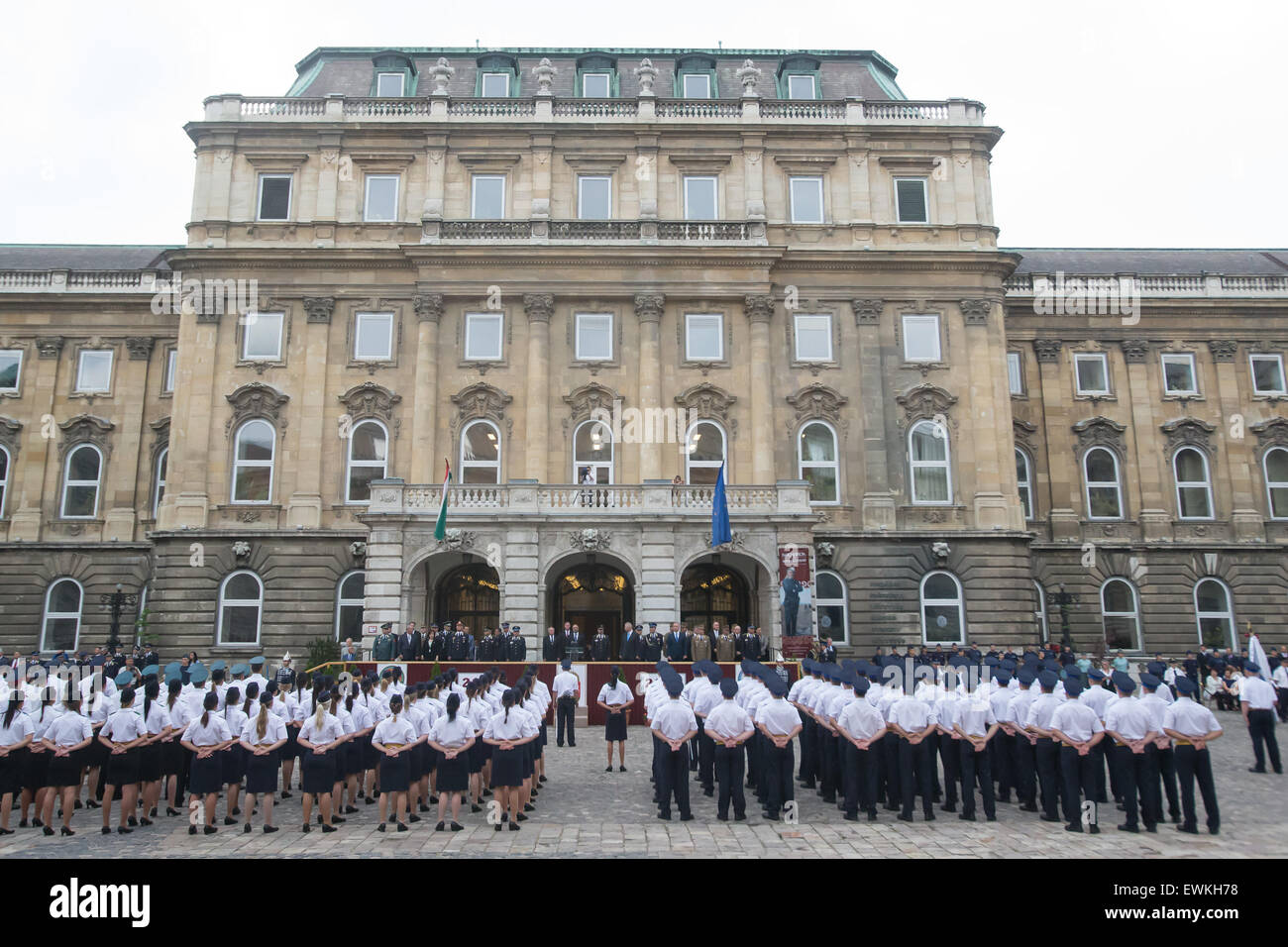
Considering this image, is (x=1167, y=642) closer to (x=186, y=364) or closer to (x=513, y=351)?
(x=513, y=351)

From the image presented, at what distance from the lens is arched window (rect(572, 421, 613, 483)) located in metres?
33.1

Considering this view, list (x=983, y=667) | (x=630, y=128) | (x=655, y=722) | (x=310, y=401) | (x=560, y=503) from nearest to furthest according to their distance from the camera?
(x=655, y=722) → (x=983, y=667) → (x=560, y=503) → (x=310, y=401) → (x=630, y=128)

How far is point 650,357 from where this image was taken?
1320 inches

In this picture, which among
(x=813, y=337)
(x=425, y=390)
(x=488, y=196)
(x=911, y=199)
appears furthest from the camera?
(x=911, y=199)

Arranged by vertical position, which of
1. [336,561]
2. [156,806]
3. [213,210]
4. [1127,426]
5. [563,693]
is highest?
[213,210]

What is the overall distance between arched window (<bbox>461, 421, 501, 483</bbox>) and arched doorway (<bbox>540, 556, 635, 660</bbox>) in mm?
4686

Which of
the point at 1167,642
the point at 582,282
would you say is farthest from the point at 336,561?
the point at 1167,642

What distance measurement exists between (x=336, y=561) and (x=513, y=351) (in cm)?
988

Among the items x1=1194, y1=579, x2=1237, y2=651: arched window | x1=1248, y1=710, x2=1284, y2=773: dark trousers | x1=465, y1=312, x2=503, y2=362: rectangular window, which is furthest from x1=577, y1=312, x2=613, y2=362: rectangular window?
x1=1194, y1=579, x2=1237, y2=651: arched window

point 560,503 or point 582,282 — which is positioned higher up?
point 582,282

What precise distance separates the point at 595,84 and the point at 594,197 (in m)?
6.47

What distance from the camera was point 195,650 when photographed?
31.2 meters

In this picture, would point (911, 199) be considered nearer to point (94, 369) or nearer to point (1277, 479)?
point (1277, 479)

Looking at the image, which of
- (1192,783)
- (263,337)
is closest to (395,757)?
(1192,783)
